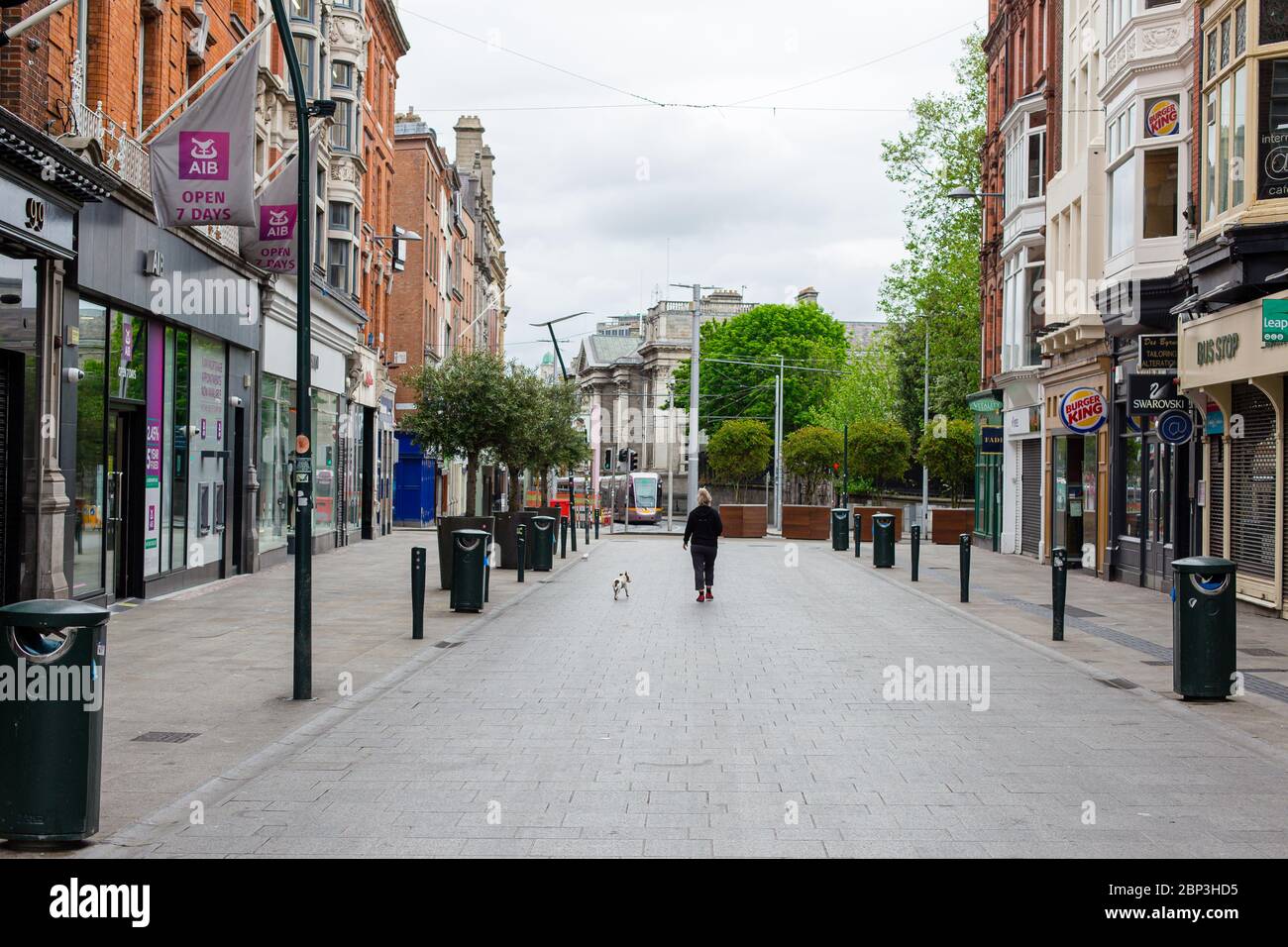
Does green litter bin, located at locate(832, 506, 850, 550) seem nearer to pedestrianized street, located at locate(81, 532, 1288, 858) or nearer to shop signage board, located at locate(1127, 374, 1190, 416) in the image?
shop signage board, located at locate(1127, 374, 1190, 416)

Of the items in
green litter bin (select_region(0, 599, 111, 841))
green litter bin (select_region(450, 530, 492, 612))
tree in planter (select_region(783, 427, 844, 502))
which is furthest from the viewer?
tree in planter (select_region(783, 427, 844, 502))

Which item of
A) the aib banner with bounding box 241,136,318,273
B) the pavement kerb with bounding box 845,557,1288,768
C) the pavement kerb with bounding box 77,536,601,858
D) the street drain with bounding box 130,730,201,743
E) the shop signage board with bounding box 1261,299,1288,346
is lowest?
the pavement kerb with bounding box 845,557,1288,768

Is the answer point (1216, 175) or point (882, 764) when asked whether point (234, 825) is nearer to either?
point (882, 764)

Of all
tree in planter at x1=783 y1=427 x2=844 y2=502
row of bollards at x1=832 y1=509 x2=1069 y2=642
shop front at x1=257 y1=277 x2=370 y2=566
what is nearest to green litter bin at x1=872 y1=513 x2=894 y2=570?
row of bollards at x1=832 y1=509 x2=1069 y2=642

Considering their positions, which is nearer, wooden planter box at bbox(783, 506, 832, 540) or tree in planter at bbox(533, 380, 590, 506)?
tree in planter at bbox(533, 380, 590, 506)

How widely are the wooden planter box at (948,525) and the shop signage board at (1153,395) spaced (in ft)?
63.9

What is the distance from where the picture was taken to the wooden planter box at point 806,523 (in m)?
44.8

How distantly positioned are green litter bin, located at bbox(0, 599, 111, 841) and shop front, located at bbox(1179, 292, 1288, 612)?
48.7ft

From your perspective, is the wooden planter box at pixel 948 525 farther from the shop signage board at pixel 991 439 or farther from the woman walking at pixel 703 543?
the woman walking at pixel 703 543

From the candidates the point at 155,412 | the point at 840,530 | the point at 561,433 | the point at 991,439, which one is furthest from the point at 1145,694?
the point at 991,439

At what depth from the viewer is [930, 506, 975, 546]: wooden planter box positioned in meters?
41.3

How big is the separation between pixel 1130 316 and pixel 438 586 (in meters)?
→ 12.7
